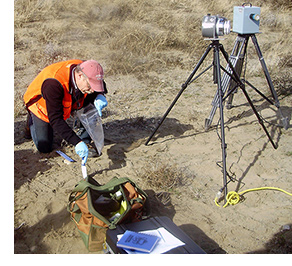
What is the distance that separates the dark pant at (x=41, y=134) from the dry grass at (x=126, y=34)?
1.09 metres

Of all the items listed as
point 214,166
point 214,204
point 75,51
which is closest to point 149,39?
point 75,51

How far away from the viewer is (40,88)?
3754 millimetres

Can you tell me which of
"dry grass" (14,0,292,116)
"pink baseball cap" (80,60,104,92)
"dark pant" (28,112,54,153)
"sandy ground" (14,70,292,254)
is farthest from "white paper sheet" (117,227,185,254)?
"dry grass" (14,0,292,116)

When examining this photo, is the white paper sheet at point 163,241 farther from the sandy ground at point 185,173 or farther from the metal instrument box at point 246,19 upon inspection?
the metal instrument box at point 246,19

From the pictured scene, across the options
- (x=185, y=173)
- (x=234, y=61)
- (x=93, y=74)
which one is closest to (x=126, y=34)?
(x=234, y=61)

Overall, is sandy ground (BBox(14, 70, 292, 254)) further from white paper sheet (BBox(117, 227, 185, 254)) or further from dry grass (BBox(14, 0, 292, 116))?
dry grass (BBox(14, 0, 292, 116))

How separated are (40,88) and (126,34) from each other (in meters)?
3.91

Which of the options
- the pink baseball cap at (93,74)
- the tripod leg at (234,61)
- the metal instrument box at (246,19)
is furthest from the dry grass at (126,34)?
the metal instrument box at (246,19)

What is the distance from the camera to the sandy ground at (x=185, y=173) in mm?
2943

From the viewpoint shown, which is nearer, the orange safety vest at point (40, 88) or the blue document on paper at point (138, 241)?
the blue document on paper at point (138, 241)

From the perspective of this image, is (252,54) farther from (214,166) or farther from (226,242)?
(226,242)

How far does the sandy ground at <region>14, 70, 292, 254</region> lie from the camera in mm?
2943

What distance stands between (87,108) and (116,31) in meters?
4.18

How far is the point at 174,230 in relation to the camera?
2600mm
